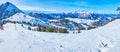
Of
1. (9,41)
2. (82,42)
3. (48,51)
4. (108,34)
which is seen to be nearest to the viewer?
(48,51)

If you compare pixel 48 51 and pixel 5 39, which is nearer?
pixel 48 51

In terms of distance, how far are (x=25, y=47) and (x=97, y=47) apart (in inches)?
191

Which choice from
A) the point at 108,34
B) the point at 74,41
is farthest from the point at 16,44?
the point at 108,34

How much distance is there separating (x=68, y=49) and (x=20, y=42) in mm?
3211

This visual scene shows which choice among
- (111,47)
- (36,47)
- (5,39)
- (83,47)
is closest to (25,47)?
(36,47)

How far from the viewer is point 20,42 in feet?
60.5

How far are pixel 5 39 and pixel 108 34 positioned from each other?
821cm

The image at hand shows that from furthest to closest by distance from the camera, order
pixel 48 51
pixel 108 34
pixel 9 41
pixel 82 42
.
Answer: pixel 108 34 → pixel 82 42 → pixel 9 41 → pixel 48 51

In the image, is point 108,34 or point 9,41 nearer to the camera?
point 9,41

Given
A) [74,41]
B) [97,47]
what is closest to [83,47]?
[97,47]

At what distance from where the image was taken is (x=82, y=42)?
20500mm

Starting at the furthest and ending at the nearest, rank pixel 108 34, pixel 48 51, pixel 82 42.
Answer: pixel 108 34 < pixel 82 42 < pixel 48 51

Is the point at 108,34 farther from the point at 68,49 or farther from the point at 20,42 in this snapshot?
the point at 20,42

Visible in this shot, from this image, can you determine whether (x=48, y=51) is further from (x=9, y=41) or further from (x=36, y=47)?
(x=9, y=41)
